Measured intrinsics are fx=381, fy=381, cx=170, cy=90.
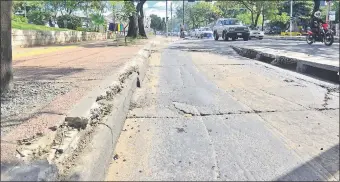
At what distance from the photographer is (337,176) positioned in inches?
126

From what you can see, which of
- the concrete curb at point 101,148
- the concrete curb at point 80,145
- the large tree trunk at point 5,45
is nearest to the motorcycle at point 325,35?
the concrete curb at point 101,148

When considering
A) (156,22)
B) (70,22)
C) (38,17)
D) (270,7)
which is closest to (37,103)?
(70,22)

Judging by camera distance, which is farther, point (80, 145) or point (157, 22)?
point (157, 22)

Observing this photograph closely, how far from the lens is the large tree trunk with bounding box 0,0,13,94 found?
4.13 m

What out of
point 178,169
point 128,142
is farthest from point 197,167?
point 128,142

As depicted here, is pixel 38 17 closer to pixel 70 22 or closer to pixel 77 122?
pixel 70 22

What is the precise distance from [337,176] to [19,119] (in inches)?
108

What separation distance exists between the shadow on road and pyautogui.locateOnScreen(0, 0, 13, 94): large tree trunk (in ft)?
9.92

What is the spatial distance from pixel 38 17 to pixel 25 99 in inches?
1547

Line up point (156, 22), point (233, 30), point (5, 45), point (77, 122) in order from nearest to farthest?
point (77, 122) → point (5, 45) → point (233, 30) → point (156, 22)

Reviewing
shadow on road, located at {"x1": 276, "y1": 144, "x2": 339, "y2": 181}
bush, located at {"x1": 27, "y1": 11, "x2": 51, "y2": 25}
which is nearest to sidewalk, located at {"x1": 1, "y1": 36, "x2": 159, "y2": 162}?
shadow on road, located at {"x1": 276, "y1": 144, "x2": 339, "y2": 181}

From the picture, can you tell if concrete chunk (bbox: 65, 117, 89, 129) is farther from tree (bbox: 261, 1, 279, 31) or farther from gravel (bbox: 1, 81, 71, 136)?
tree (bbox: 261, 1, 279, 31)

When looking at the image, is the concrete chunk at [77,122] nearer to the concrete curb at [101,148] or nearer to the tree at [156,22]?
the concrete curb at [101,148]

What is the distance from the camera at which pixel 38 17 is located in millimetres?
40469
